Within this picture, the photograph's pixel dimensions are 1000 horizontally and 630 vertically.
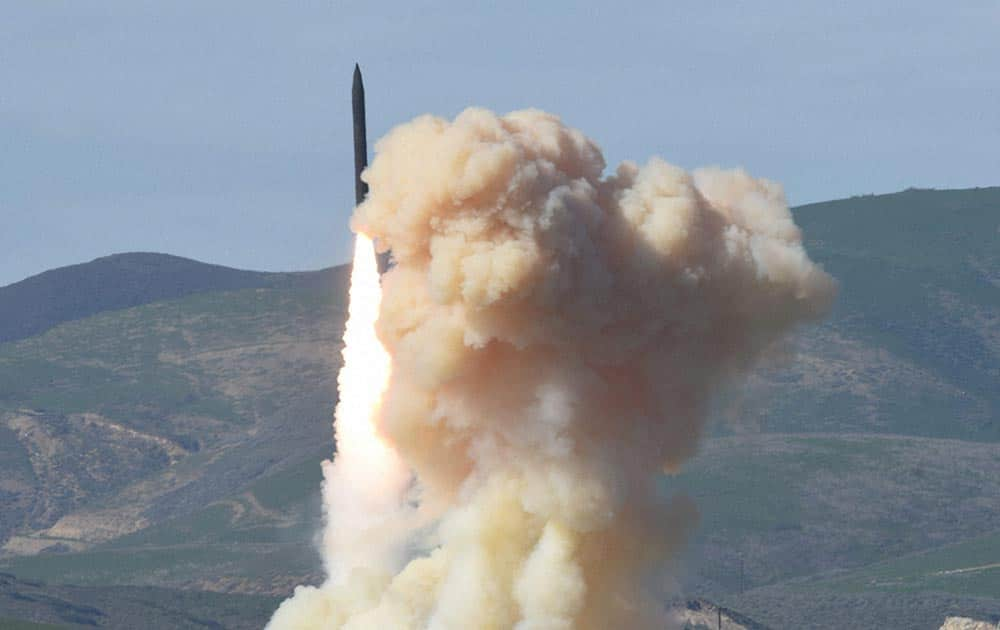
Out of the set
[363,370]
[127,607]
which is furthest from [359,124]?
[127,607]

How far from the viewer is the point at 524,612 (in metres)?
78.9

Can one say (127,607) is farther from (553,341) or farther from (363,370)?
(553,341)

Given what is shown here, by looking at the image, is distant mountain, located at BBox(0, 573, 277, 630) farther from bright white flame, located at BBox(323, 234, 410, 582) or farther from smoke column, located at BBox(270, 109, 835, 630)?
smoke column, located at BBox(270, 109, 835, 630)

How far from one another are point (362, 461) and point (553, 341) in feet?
51.4

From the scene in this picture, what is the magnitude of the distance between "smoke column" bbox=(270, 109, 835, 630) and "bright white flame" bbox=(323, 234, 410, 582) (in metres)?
5.24

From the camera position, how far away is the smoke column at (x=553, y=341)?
76125mm

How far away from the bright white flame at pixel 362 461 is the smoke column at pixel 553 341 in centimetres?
524

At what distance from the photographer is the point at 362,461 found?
90.3 meters

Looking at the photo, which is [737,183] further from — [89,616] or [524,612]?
[89,616]

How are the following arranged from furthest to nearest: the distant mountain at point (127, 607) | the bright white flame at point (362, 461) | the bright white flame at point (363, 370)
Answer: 1. the distant mountain at point (127, 607)
2. the bright white flame at point (363, 370)
3. the bright white flame at point (362, 461)

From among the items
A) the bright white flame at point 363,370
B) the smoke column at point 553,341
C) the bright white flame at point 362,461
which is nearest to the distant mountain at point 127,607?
the bright white flame at point 362,461

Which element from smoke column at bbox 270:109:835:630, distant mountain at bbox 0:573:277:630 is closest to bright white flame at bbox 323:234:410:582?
smoke column at bbox 270:109:835:630

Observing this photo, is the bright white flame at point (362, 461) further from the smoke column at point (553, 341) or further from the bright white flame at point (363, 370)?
the smoke column at point (553, 341)

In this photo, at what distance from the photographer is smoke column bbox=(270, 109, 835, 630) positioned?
76125 mm
